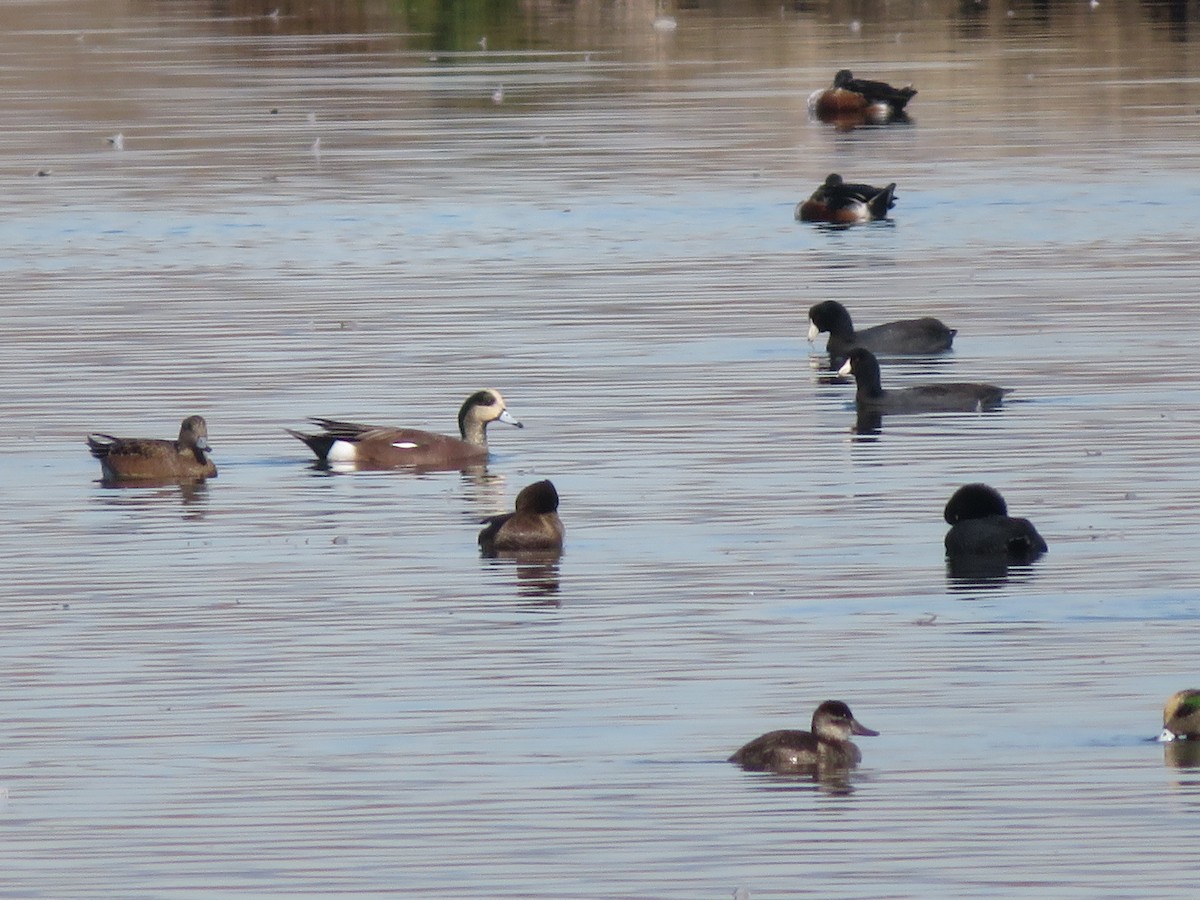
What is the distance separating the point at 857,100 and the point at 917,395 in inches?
1016

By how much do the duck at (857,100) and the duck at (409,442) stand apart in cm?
2752

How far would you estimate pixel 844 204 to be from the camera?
1320 inches

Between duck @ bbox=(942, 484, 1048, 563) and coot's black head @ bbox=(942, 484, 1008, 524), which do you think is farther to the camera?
coot's black head @ bbox=(942, 484, 1008, 524)

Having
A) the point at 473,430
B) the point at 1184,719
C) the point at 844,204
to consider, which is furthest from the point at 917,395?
the point at 844,204

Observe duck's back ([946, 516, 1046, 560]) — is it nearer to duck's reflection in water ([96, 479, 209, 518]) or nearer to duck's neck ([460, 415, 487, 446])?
duck's neck ([460, 415, 487, 446])

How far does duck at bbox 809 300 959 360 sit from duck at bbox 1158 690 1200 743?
12220mm

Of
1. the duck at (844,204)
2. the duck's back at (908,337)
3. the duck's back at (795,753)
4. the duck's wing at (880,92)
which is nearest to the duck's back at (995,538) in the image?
the duck's back at (795,753)

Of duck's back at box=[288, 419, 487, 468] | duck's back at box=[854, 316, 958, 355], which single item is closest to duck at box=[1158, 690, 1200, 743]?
duck's back at box=[288, 419, 487, 468]

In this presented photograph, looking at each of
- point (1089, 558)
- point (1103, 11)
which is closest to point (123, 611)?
point (1089, 558)

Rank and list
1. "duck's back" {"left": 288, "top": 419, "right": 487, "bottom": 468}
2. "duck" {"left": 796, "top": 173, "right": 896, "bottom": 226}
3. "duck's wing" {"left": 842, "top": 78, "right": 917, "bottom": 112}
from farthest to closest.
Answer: "duck's wing" {"left": 842, "top": 78, "right": 917, "bottom": 112} < "duck" {"left": 796, "top": 173, "right": 896, "bottom": 226} < "duck's back" {"left": 288, "top": 419, "right": 487, "bottom": 468}

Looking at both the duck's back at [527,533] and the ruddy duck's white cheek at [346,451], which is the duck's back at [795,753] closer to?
the duck's back at [527,533]

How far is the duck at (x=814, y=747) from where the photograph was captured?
1097 centimetres

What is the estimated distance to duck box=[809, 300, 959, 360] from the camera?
2361cm

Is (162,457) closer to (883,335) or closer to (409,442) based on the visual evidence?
(409,442)
